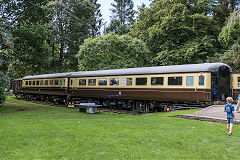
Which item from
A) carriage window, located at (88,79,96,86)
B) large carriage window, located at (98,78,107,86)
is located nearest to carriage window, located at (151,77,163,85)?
large carriage window, located at (98,78,107,86)

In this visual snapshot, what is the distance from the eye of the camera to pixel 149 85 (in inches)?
747

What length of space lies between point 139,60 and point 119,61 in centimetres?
301

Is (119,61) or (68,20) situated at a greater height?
(68,20)

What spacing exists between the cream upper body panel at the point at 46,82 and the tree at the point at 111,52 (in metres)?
3.62

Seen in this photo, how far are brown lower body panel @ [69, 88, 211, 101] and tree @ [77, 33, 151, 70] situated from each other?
5.74 metres

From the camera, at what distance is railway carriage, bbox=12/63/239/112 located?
16328mm

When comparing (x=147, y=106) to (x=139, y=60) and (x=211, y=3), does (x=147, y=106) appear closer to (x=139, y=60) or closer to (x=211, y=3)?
(x=139, y=60)

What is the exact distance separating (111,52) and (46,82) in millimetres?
8675

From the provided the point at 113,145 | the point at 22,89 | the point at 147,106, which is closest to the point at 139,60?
the point at 147,106

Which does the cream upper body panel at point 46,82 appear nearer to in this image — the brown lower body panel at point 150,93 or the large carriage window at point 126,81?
the brown lower body panel at point 150,93

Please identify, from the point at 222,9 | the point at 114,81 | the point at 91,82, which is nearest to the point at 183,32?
the point at 222,9

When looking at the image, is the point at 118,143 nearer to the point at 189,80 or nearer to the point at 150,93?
the point at 189,80

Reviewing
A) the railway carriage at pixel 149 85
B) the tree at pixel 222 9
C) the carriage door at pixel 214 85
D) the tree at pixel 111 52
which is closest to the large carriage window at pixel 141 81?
the railway carriage at pixel 149 85

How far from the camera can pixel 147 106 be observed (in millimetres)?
20219
